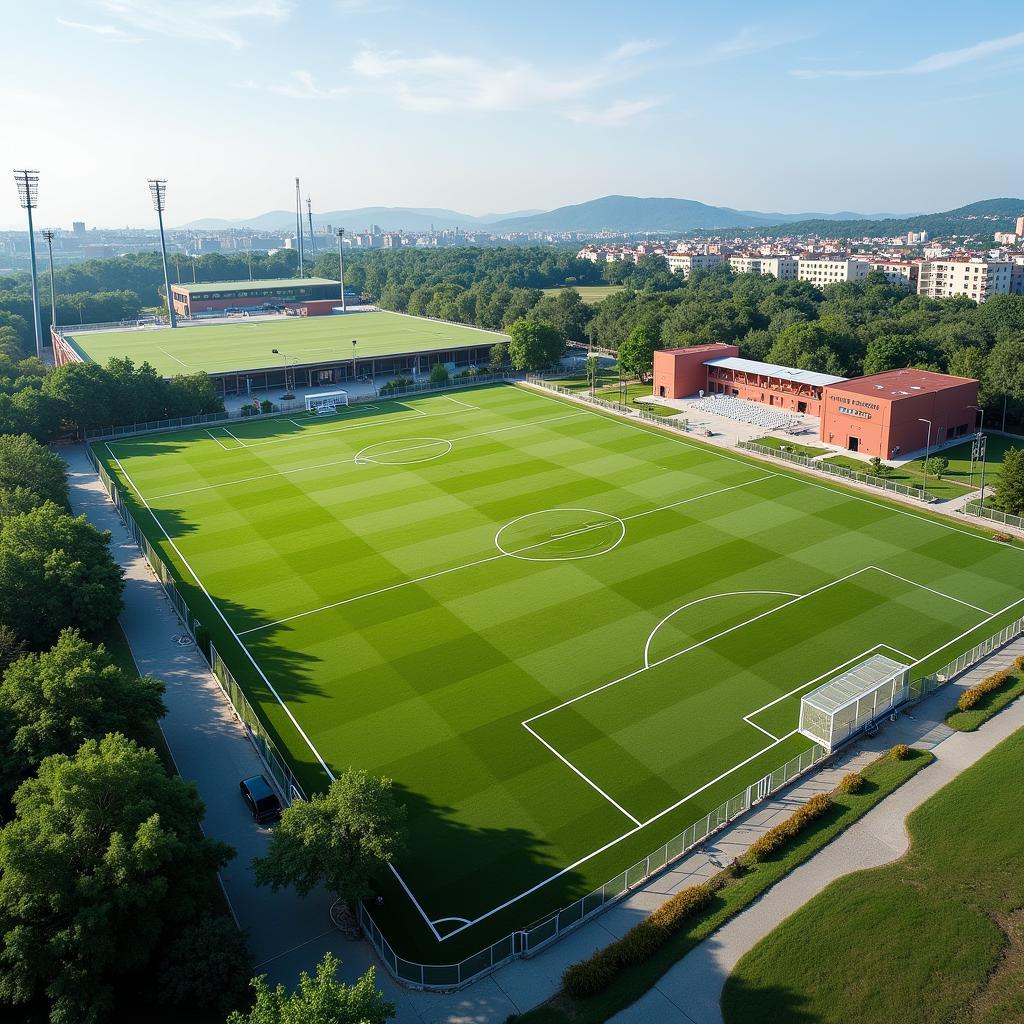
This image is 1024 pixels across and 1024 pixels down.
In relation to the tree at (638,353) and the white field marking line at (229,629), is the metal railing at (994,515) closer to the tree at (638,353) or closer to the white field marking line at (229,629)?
the white field marking line at (229,629)

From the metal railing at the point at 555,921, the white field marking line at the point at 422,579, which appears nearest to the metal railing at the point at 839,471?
the white field marking line at the point at 422,579

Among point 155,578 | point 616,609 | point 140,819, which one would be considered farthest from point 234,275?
point 140,819

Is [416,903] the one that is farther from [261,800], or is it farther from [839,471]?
[839,471]

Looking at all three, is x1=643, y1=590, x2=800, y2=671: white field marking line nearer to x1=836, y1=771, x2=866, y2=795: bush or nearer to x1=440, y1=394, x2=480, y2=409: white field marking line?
x1=836, y1=771, x2=866, y2=795: bush

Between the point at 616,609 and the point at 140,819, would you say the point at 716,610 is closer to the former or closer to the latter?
the point at 616,609

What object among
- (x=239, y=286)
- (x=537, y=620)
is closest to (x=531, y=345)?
(x=537, y=620)

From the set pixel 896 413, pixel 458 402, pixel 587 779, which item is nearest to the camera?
pixel 587 779

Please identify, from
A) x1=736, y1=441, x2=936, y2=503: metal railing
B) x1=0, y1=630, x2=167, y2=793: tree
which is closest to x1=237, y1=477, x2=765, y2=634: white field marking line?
x1=0, y1=630, x2=167, y2=793: tree
